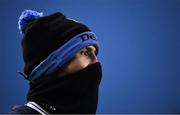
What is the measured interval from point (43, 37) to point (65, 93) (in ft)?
0.52

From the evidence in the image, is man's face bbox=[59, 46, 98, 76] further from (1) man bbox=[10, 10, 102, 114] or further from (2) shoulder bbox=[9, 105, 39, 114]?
(2) shoulder bbox=[9, 105, 39, 114]

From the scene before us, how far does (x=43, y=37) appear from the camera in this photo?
71 cm

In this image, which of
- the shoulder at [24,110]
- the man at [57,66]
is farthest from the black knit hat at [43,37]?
the shoulder at [24,110]

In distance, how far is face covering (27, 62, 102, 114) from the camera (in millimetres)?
690

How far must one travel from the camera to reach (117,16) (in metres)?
1.86

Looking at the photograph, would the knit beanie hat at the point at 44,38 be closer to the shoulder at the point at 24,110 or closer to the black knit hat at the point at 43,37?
the black knit hat at the point at 43,37

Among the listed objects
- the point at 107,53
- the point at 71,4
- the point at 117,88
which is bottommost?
the point at 117,88

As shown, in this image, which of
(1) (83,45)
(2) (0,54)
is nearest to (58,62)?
(1) (83,45)

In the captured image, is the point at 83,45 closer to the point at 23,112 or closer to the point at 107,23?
the point at 23,112

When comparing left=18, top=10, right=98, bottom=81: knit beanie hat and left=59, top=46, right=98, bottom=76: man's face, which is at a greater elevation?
left=18, top=10, right=98, bottom=81: knit beanie hat

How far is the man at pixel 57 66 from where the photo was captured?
0.70 meters

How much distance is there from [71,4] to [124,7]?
0.37 m

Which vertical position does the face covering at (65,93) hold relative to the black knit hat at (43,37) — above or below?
below

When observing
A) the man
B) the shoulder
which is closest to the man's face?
the man
